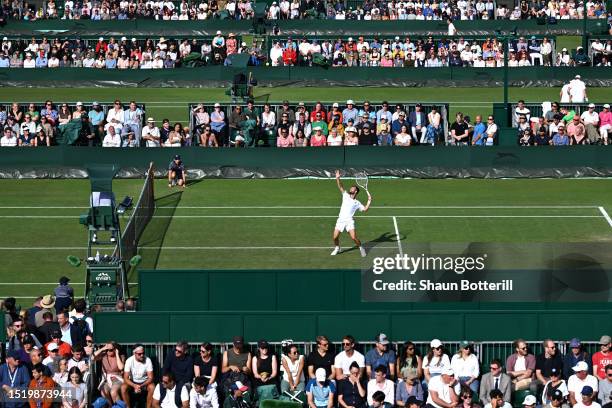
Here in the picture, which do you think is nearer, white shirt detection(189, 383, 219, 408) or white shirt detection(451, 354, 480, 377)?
white shirt detection(189, 383, 219, 408)

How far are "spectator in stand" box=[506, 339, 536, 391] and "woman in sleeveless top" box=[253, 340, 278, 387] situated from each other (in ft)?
11.7

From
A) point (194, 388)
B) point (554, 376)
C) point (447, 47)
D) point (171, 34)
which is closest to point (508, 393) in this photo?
point (554, 376)

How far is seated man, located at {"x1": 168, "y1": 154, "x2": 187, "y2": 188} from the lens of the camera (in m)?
39.1

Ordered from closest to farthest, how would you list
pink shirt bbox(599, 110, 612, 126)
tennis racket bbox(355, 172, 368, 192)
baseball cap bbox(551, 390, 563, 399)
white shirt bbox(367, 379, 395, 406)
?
1. baseball cap bbox(551, 390, 563, 399)
2. white shirt bbox(367, 379, 395, 406)
3. tennis racket bbox(355, 172, 368, 192)
4. pink shirt bbox(599, 110, 612, 126)

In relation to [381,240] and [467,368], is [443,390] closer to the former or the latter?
[467,368]

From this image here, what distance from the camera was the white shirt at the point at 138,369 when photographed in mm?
23750

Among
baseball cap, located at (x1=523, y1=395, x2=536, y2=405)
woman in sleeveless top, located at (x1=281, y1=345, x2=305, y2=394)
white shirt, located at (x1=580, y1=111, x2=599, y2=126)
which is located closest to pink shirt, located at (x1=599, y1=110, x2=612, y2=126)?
white shirt, located at (x1=580, y1=111, x2=599, y2=126)

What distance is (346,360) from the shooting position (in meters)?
23.8

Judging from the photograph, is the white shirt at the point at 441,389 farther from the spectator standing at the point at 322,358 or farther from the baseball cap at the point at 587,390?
the baseball cap at the point at 587,390

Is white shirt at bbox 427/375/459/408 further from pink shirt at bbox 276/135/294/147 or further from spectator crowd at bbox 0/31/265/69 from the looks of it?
spectator crowd at bbox 0/31/265/69

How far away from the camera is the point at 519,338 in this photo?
24609 mm

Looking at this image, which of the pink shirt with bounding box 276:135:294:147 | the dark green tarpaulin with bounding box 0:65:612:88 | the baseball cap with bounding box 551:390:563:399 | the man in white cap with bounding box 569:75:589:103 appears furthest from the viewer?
the dark green tarpaulin with bounding box 0:65:612:88

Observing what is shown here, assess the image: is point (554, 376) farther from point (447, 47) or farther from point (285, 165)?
point (447, 47)

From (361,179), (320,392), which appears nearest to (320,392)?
(320,392)
